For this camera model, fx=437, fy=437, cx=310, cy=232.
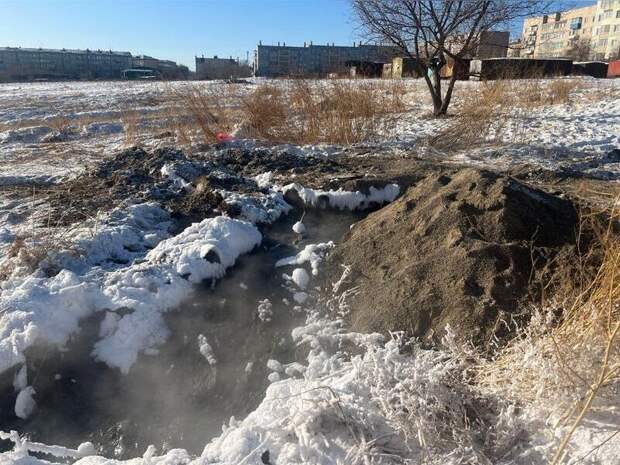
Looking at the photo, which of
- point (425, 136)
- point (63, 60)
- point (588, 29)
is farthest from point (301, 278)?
point (63, 60)

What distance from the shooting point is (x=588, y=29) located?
66375 millimetres

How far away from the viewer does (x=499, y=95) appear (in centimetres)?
853

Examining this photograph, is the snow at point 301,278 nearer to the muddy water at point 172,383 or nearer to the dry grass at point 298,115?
the muddy water at point 172,383

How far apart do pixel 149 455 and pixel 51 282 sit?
5.15 ft

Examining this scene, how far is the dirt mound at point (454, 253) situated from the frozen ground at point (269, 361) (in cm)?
21

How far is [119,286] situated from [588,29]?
82915 mm

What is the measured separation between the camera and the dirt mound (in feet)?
8.47

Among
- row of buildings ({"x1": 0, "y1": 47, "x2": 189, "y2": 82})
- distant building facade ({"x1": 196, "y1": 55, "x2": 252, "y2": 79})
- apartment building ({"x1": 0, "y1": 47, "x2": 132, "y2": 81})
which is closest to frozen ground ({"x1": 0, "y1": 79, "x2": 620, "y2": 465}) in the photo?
distant building facade ({"x1": 196, "y1": 55, "x2": 252, "y2": 79})

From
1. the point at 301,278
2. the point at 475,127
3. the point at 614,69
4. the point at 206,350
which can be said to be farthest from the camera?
the point at 614,69

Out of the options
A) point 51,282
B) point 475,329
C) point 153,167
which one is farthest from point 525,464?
point 153,167

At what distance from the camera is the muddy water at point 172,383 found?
2.37 m

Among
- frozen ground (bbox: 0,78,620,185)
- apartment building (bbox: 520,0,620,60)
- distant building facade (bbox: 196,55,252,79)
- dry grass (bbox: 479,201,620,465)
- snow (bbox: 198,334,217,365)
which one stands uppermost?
apartment building (bbox: 520,0,620,60)

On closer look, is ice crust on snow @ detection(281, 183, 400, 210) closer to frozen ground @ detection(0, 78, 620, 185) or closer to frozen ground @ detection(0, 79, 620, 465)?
frozen ground @ detection(0, 79, 620, 465)

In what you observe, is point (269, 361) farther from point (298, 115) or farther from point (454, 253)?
point (298, 115)
